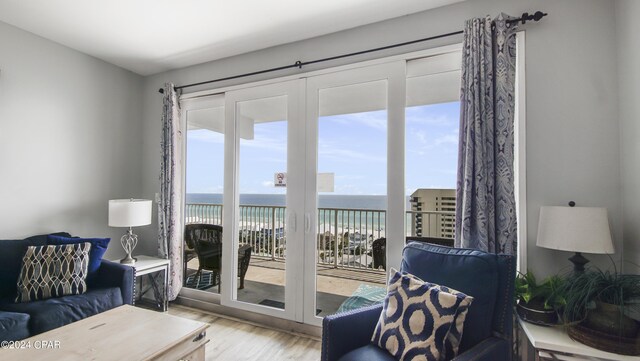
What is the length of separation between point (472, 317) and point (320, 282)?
1.69 m

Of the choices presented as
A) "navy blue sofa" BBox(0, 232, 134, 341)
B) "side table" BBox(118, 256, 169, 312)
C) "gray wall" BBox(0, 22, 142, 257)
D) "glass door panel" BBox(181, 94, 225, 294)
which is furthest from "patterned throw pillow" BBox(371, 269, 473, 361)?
"gray wall" BBox(0, 22, 142, 257)

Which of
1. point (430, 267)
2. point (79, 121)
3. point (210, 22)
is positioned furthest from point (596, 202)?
point (79, 121)

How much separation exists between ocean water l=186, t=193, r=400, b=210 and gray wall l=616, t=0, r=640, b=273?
57.6 inches

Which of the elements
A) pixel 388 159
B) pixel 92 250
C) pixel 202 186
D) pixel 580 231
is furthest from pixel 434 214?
pixel 92 250

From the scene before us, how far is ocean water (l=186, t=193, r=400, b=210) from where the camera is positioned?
100 inches

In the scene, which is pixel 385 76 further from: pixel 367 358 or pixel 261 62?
pixel 367 358

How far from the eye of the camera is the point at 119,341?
1535mm

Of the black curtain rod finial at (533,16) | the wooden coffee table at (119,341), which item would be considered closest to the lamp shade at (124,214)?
the wooden coffee table at (119,341)

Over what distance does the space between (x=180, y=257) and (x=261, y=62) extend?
7.60 ft

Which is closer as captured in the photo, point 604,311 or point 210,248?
point 604,311

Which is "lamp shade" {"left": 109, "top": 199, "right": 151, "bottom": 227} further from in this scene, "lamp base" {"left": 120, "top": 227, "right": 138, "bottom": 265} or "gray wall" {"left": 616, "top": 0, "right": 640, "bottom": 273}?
"gray wall" {"left": 616, "top": 0, "right": 640, "bottom": 273}

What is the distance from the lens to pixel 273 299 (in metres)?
3.04

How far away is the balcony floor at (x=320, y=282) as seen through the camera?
9.72 ft

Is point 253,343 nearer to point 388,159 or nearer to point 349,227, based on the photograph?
point 349,227
